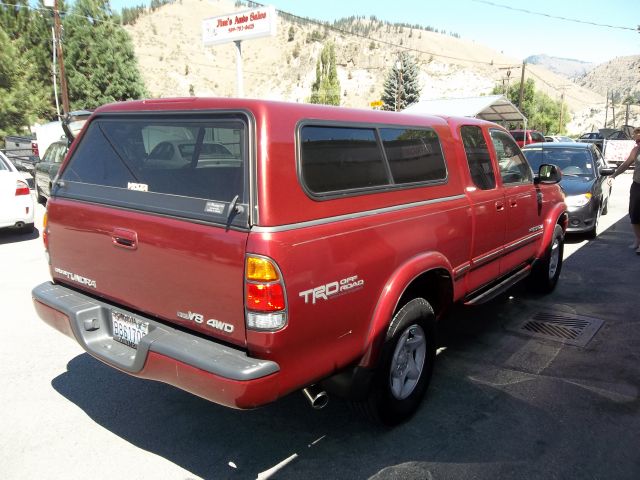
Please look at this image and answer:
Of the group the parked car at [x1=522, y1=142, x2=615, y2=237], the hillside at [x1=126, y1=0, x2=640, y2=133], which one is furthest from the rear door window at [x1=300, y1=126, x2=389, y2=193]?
the hillside at [x1=126, y1=0, x2=640, y2=133]

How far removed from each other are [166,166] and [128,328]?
95 centimetres

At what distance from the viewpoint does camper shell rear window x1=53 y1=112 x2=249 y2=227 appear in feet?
7.93

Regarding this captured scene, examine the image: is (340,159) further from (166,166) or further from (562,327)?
(562,327)

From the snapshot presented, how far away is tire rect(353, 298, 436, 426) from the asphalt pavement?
152 mm

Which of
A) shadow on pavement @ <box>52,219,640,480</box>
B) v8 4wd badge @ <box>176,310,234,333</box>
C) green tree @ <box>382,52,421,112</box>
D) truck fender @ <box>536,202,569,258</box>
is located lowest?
shadow on pavement @ <box>52,219,640,480</box>

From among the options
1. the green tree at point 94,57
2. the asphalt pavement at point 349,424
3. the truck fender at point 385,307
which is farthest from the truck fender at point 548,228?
the green tree at point 94,57

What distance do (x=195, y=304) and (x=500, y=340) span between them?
3223 millimetres

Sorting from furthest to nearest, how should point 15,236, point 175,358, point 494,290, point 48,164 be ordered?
point 48,164, point 15,236, point 494,290, point 175,358

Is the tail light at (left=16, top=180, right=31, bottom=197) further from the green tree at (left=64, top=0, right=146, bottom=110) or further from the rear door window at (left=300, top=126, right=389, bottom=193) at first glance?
the green tree at (left=64, top=0, right=146, bottom=110)

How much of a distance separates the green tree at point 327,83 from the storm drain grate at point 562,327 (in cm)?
7140

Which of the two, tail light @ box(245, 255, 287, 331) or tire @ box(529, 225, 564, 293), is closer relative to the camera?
tail light @ box(245, 255, 287, 331)

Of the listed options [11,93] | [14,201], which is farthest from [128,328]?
[11,93]

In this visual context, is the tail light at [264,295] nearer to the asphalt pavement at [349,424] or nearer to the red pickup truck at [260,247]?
the red pickup truck at [260,247]

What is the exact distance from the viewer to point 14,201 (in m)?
8.08
